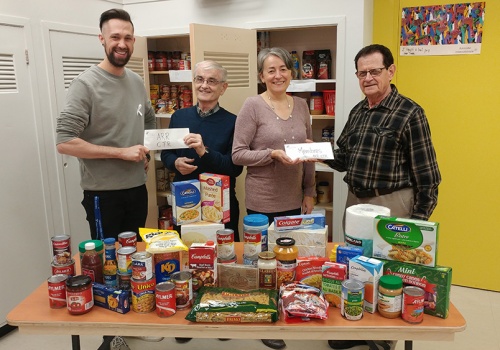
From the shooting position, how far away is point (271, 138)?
221cm

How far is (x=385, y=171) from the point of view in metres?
1.98

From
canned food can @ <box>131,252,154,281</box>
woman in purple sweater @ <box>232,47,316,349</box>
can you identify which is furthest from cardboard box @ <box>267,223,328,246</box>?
woman in purple sweater @ <box>232,47,316,349</box>

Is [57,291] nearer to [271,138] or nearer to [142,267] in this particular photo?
[142,267]

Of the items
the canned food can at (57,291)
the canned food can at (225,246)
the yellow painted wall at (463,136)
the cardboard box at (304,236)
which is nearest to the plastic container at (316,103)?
the yellow painted wall at (463,136)

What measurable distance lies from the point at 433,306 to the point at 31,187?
8.17 feet

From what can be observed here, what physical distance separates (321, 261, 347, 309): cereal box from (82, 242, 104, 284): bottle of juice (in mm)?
809

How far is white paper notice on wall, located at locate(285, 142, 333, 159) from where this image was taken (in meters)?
2.07

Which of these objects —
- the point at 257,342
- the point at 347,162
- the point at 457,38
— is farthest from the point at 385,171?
the point at 457,38

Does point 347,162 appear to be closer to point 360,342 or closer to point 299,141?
point 299,141

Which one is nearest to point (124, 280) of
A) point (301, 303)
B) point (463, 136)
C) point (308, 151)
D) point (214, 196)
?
point (214, 196)

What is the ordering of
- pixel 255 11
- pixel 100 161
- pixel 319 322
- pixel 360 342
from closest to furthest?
pixel 319 322
pixel 100 161
pixel 360 342
pixel 255 11

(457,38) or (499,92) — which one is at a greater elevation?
(457,38)

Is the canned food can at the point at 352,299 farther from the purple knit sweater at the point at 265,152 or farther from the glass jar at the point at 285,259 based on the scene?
the purple knit sweater at the point at 265,152

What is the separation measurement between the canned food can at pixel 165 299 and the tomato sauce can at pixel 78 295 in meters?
0.24
